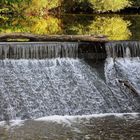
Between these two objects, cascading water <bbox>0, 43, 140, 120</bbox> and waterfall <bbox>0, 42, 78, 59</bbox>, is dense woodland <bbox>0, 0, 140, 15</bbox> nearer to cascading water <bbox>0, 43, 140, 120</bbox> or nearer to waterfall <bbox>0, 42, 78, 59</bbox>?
waterfall <bbox>0, 42, 78, 59</bbox>

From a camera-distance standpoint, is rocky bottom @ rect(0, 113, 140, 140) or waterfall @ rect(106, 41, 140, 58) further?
waterfall @ rect(106, 41, 140, 58)

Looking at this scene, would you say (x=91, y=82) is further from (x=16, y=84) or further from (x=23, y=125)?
(x=23, y=125)

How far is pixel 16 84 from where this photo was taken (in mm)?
12859

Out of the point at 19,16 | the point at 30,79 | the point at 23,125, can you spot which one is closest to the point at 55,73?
the point at 30,79

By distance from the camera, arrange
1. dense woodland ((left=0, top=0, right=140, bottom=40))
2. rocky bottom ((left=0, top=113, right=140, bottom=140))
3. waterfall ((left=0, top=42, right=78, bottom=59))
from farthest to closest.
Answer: dense woodland ((left=0, top=0, right=140, bottom=40)) < waterfall ((left=0, top=42, right=78, bottom=59)) < rocky bottom ((left=0, top=113, right=140, bottom=140))

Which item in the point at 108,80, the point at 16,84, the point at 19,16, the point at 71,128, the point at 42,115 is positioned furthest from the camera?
the point at 19,16

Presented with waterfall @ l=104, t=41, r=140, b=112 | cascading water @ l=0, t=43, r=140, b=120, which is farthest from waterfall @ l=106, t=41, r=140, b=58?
cascading water @ l=0, t=43, r=140, b=120

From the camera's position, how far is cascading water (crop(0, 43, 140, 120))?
12273 millimetres

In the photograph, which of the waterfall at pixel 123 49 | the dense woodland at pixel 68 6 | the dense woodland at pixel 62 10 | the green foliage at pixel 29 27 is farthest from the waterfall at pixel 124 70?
the dense woodland at pixel 68 6

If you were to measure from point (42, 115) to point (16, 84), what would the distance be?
1383mm

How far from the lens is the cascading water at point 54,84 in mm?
12273

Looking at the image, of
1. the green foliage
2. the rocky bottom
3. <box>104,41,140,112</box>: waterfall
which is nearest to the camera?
the rocky bottom

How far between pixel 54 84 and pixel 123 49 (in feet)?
9.56

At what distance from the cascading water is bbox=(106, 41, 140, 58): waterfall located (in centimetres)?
13
